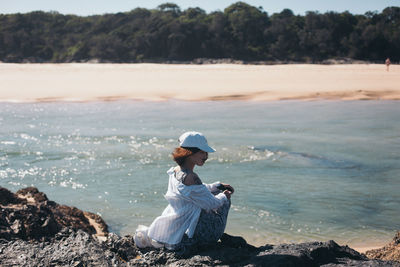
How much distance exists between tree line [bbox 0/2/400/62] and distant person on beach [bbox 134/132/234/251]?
1455 inches

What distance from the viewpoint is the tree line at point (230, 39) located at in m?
40.5

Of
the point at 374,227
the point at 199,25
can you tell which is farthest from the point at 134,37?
the point at 374,227

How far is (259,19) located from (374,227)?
41454 millimetres

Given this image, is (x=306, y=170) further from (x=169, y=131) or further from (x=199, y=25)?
(x=199, y=25)

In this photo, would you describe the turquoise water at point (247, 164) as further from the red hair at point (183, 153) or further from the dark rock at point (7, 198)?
the red hair at point (183, 153)

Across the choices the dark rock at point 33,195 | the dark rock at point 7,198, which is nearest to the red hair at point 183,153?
the dark rock at point 7,198

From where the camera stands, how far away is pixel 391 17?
45.5 metres

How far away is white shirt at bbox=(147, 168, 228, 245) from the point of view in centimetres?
354

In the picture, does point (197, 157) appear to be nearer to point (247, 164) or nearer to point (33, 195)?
point (33, 195)

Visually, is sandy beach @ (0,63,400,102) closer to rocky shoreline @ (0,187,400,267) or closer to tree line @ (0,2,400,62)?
tree line @ (0,2,400,62)

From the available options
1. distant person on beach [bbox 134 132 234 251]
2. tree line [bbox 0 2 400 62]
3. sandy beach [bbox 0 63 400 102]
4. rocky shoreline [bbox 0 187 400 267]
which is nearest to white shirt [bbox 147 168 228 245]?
distant person on beach [bbox 134 132 234 251]

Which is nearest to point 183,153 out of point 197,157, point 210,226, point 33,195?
point 197,157

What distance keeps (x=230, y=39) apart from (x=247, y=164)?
117 ft

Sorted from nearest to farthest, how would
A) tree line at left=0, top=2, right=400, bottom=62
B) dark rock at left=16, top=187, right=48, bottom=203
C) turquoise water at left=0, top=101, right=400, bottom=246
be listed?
dark rock at left=16, top=187, right=48, bottom=203
turquoise water at left=0, top=101, right=400, bottom=246
tree line at left=0, top=2, right=400, bottom=62
